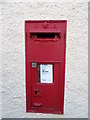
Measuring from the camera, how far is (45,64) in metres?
2.32

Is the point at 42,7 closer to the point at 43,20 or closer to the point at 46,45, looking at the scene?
the point at 43,20

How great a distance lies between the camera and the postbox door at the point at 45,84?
2328mm

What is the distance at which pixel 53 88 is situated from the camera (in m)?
2.37

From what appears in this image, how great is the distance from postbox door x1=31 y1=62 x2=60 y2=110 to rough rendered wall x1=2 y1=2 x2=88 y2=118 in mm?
172

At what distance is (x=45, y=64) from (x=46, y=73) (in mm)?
143

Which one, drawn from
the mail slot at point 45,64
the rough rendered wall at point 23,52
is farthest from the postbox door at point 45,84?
the rough rendered wall at point 23,52

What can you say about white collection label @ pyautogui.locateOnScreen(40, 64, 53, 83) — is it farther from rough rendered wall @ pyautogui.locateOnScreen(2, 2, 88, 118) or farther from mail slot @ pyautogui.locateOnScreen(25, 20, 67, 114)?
rough rendered wall @ pyautogui.locateOnScreen(2, 2, 88, 118)

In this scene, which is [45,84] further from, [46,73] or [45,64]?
[45,64]

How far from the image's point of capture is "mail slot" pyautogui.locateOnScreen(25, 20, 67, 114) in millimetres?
2246

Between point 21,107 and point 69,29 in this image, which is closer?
point 69,29

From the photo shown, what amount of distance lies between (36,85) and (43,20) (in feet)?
3.20

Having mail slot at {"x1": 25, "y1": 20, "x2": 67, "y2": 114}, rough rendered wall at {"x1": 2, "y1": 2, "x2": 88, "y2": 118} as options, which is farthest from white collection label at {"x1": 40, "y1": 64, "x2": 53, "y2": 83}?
rough rendered wall at {"x1": 2, "y1": 2, "x2": 88, "y2": 118}

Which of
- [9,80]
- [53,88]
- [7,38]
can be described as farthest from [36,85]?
[7,38]

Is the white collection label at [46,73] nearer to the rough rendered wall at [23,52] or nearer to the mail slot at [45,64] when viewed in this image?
the mail slot at [45,64]
